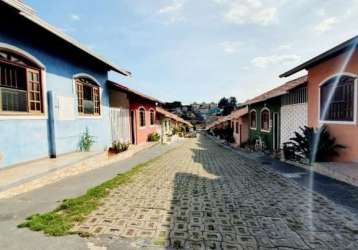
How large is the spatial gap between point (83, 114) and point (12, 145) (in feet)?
13.1

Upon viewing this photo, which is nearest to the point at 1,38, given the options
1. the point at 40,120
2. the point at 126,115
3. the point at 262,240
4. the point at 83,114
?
the point at 40,120

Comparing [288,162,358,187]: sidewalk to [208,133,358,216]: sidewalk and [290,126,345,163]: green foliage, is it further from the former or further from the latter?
[290,126,345,163]: green foliage

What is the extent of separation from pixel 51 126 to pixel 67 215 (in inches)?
194

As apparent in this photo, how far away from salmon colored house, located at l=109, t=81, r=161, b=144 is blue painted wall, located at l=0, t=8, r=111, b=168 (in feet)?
10.9

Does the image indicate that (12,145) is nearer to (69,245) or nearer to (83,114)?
(83,114)

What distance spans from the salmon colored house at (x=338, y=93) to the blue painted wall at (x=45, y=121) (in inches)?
363

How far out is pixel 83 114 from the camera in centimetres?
1045

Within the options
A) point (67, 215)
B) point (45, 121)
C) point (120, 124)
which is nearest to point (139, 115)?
point (120, 124)

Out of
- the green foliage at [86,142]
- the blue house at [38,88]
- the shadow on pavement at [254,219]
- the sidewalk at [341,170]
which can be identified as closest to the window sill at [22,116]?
the blue house at [38,88]

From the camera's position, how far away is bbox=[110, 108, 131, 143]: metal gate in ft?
44.2

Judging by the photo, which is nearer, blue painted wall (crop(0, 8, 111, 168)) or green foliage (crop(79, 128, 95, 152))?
blue painted wall (crop(0, 8, 111, 168))

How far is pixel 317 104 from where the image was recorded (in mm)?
10008

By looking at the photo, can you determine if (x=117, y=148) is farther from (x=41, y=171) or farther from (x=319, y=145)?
(x=319, y=145)

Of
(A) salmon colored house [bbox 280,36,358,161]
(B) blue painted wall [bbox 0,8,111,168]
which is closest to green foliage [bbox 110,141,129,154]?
(B) blue painted wall [bbox 0,8,111,168]
